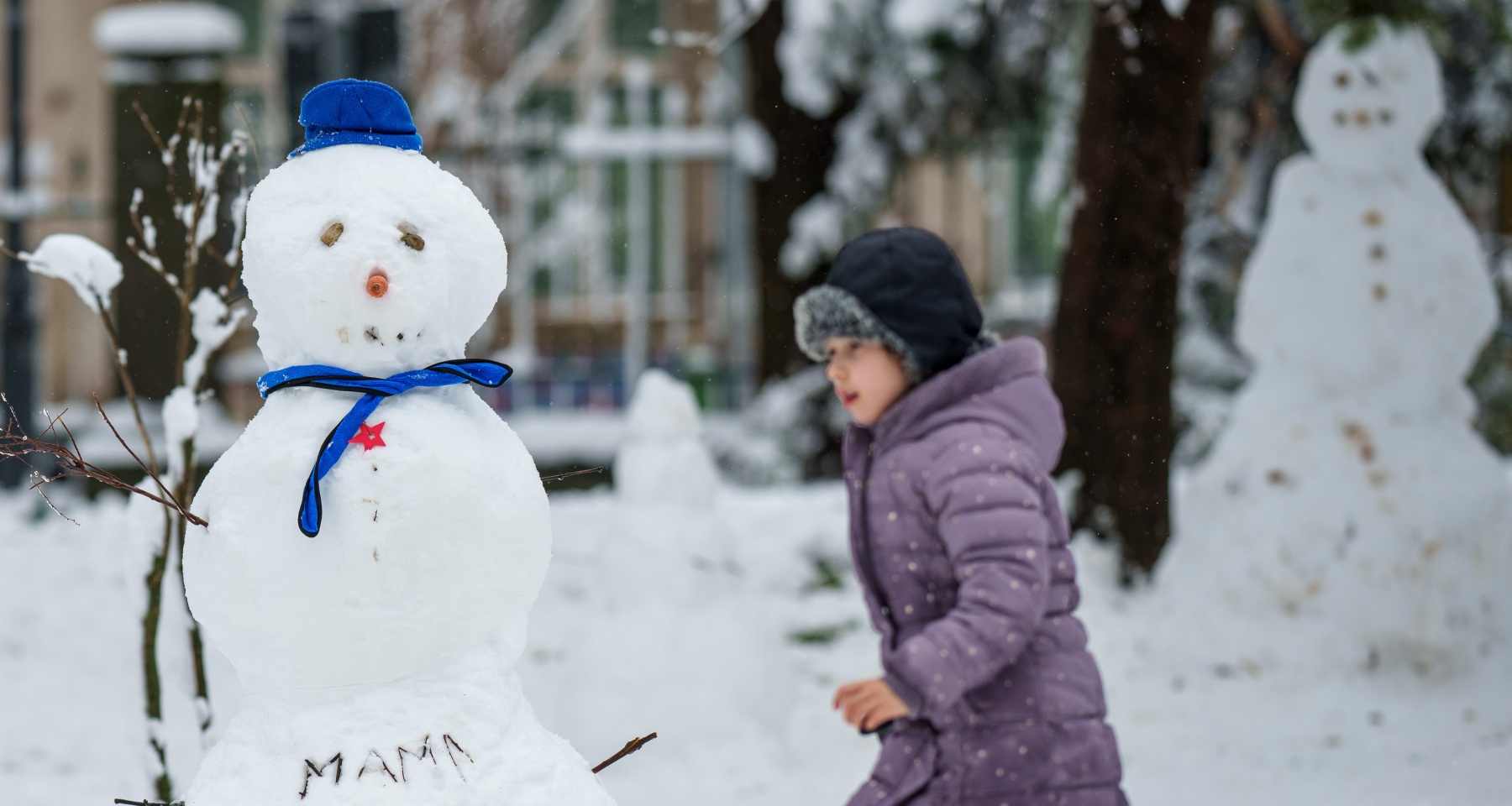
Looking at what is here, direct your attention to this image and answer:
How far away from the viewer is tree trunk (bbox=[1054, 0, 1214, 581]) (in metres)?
6.62

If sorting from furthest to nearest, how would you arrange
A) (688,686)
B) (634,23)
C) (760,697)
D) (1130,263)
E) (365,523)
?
(634,23) → (1130,263) → (760,697) → (688,686) → (365,523)

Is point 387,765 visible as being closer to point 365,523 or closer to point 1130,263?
point 365,523

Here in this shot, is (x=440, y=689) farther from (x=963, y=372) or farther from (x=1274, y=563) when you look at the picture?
(x=1274, y=563)

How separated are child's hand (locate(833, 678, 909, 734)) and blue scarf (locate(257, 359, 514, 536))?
775mm

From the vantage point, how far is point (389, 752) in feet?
7.39

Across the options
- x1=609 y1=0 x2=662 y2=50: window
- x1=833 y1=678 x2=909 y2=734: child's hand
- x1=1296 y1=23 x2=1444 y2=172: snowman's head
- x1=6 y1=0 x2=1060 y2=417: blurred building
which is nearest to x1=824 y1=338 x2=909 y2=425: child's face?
x1=833 y1=678 x2=909 y2=734: child's hand

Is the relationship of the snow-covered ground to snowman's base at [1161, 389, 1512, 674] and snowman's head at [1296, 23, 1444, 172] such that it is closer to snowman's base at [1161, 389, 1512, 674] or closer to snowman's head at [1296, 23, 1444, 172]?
snowman's base at [1161, 389, 1512, 674]

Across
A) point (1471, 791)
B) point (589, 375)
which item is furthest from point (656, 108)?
point (1471, 791)

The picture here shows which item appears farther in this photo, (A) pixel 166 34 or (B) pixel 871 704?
(A) pixel 166 34

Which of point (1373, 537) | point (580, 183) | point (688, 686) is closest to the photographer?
point (688, 686)

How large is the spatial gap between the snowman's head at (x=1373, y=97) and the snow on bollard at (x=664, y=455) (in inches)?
112

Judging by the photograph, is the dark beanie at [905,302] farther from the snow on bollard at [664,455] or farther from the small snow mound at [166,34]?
the small snow mound at [166,34]

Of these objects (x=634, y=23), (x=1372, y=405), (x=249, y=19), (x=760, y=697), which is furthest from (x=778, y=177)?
(x=249, y=19)

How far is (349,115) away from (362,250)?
0.86ft
